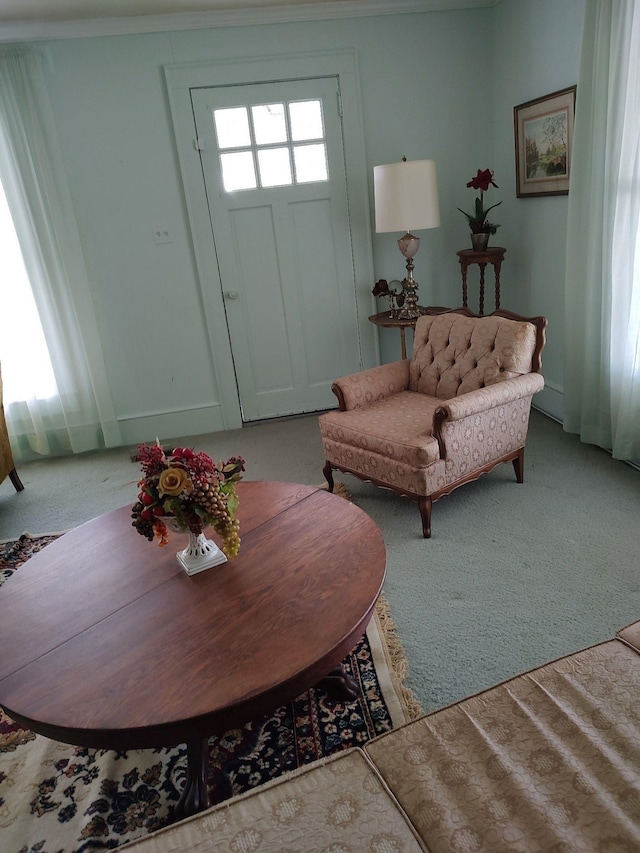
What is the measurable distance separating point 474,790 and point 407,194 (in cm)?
293

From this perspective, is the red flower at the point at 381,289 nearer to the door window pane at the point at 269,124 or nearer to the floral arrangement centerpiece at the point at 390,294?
the floral arrangement centerpiece at the point at 390,294

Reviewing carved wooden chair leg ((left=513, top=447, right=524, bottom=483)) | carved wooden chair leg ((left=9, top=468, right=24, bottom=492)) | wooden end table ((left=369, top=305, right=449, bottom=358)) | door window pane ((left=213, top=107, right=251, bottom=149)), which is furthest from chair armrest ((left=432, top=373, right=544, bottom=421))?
carved wooden chair leg ((left=9, top=468, right=24, bottom=492))

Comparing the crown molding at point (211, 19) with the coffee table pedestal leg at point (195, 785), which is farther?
the crown molding at point (211, 19)

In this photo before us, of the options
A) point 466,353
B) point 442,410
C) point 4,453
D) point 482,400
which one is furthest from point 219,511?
point 4,453

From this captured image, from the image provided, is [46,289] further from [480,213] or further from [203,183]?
[480,213]

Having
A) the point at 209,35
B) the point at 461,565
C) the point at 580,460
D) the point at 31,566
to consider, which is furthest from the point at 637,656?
the point at 209,35

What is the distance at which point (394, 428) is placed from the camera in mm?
2602

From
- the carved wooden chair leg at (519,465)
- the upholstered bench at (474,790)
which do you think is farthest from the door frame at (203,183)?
the upholstered bench at (474,790)

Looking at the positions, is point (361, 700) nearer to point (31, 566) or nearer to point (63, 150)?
point (31, 566)

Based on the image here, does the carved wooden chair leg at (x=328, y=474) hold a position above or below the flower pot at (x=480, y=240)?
below

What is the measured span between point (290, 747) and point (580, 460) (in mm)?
2169

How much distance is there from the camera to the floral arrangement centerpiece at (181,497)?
1.49 m

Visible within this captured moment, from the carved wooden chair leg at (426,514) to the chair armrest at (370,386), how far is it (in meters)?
0.67

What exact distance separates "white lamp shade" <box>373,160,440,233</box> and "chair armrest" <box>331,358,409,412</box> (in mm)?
822
